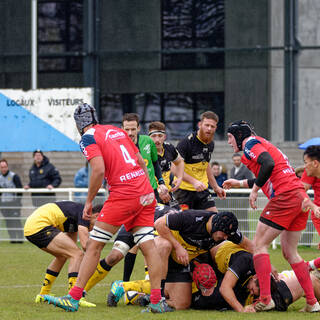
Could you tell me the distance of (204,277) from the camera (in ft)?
28.2

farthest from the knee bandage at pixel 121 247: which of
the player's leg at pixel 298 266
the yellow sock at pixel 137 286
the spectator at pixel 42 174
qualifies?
the spectator at pixel 42 174

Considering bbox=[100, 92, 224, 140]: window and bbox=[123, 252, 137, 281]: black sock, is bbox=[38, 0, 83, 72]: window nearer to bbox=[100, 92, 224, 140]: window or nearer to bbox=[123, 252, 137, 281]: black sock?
bbox=[100, 92, 224, 140]: window

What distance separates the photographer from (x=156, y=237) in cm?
895

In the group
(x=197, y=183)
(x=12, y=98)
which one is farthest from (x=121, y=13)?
(x=197, y=183)

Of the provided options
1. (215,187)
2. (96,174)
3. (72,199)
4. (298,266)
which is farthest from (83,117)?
(72,199)

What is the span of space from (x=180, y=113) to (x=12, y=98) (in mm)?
16736

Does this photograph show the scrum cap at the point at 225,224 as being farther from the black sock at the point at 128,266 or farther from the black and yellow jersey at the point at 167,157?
the black and yellow jersey at the point at 167,157

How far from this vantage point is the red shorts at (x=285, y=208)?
27.1 feet

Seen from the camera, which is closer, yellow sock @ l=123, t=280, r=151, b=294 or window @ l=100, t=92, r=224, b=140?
yellow sock @ l=123, t=280, r=151, b=294

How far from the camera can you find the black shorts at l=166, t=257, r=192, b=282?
28.8 feet

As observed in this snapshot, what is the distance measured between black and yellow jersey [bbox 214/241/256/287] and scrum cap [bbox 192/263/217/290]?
19 centimetres

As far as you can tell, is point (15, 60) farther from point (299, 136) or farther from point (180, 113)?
point (299, 136)

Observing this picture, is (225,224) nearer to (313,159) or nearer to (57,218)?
(313,159)

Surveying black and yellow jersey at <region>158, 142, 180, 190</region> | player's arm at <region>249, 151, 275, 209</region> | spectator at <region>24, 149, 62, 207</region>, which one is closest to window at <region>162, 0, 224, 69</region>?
spectator at <region>24, 149, 62, 207</region>
